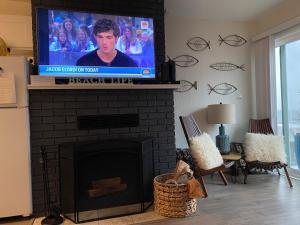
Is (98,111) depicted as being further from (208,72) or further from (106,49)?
(208,72)

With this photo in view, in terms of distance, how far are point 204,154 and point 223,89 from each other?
143 centimetres

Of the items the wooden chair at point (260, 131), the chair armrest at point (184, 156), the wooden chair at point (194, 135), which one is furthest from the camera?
the chair armrest at point (184, 156)

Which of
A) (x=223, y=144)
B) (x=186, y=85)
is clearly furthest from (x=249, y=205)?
(x=186, y=85)

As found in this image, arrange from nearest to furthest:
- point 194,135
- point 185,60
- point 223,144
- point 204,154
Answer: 1. point 204,154
2. point 194,135
3. point 223,144
4. point 185,60

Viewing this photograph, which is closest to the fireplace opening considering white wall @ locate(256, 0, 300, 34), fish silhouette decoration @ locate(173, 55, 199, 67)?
fish silhouette decoration @ locate(173, 55, 199, 67)

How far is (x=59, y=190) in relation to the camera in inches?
105

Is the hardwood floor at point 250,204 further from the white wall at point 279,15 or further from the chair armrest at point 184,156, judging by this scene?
the white wall at point 279,15

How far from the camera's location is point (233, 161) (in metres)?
3.48

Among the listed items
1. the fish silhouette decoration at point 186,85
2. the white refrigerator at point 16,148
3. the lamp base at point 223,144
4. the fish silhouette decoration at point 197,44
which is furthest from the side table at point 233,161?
the white refrigerator at point 16,148

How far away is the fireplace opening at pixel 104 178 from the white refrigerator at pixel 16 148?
0.33 m

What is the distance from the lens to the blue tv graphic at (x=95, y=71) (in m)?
2.59

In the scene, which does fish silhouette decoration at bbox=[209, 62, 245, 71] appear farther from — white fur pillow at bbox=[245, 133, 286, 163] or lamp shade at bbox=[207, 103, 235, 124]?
white fur pillow at bbox=[245, 133, 286, 163]

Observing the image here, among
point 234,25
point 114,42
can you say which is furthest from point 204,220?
point 234,25

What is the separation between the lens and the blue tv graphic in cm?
259
